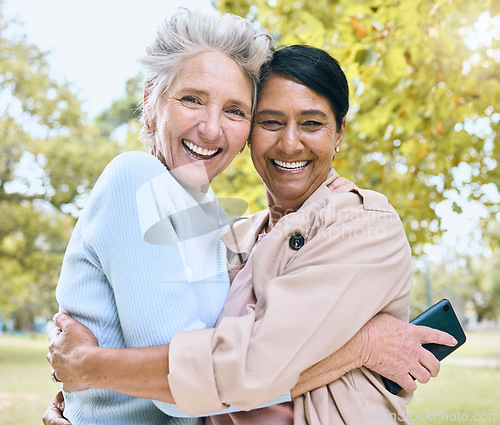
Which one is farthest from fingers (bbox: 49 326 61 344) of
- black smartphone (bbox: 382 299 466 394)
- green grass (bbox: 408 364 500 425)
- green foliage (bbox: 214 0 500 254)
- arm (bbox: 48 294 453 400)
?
green grass (bbox: 408 364 500 425)

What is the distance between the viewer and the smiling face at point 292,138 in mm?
2174

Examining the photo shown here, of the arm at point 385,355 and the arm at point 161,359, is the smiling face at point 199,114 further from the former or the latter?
the arm at point 385,355

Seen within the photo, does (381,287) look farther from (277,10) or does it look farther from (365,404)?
(277,10)

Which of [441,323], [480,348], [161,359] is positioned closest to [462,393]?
[441,323]

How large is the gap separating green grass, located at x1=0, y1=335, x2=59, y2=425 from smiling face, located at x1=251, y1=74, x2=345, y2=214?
11.1 meters

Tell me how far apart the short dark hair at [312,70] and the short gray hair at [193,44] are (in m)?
0.13

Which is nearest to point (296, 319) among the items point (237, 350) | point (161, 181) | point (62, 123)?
point (237, 350)

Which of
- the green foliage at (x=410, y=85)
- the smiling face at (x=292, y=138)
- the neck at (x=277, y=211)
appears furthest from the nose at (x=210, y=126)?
the green foliage at (x=410, y=85)

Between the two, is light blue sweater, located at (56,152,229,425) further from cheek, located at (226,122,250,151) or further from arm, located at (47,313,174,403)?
cheek, located at (226,122,250,151)

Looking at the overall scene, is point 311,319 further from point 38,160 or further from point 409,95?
point 38,160

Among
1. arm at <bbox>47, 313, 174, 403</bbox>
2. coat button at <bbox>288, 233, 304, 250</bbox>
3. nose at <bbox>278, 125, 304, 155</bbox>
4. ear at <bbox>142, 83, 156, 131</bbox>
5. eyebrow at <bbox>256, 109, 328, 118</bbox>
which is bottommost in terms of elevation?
arm at <bbox>47, 313, 174, 403</bbox>

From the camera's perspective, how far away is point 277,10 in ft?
16.6

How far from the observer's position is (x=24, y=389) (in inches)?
592

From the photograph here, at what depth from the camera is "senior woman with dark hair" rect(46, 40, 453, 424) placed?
4.75 feet
